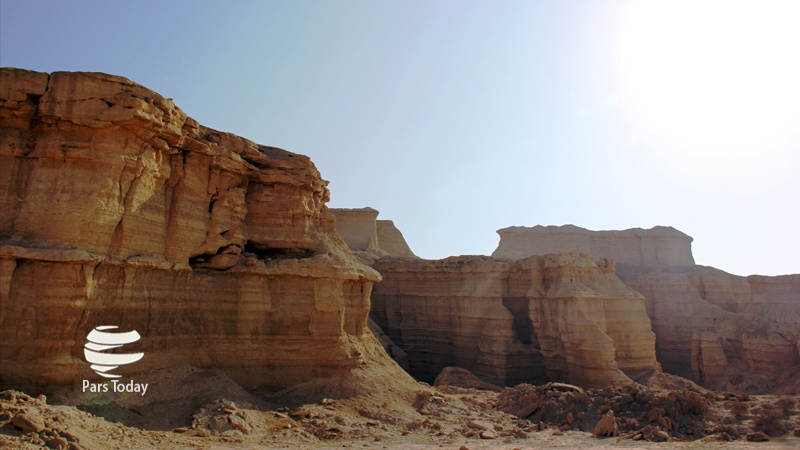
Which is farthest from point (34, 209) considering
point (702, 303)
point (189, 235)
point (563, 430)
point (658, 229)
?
point (658, 229)

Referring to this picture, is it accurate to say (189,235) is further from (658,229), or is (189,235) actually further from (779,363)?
(658,229)

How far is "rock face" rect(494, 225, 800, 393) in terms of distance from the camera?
28.3m

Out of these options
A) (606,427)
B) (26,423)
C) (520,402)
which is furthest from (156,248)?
(606,427)

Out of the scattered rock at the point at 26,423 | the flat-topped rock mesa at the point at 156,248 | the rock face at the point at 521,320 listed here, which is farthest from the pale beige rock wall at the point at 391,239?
the scattered rock at the point at 26,423

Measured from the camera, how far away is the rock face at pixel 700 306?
93.0ft

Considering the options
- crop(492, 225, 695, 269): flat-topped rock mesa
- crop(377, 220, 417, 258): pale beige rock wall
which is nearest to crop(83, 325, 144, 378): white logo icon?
crop(377, 220, 417, 258): pale beige rock wall

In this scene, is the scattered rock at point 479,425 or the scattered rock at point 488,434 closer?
the scattered rock at point 488,434

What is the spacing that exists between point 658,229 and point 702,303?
12.5 meters

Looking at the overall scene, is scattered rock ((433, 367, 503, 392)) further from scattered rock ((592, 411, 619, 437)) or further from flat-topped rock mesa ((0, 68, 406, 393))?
scattered rock ((592, 411, 619, 437))

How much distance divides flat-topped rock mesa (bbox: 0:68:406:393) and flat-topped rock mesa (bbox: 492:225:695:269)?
112ft

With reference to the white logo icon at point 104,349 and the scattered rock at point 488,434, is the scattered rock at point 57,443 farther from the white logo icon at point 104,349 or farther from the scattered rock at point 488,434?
the scattered rock at point 488,434

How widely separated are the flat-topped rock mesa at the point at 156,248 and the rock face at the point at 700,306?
24.9 m

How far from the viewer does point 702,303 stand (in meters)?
35.5

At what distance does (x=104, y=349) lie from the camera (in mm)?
10453
